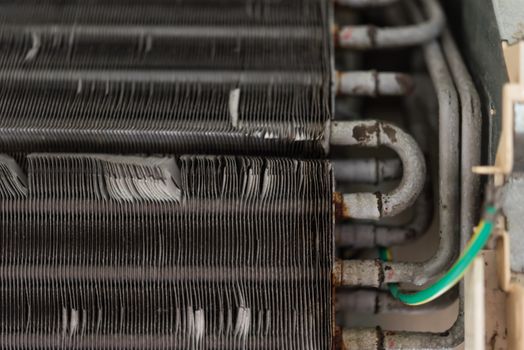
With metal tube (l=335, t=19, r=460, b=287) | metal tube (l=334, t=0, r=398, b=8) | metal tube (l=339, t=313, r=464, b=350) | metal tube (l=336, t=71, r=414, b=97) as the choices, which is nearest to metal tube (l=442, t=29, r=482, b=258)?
metal tube (l=335, t=19, r=460, b=287)

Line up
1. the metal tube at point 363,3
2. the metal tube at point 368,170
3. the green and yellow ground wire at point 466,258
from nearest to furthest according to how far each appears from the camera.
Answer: the green and yellow ground wire at point 466,258, the metal tube at point 368,170, the metal tube at point 363,3

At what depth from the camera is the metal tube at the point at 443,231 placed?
5.10 ft

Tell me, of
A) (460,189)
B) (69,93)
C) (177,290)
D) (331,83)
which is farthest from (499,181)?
(69,93)

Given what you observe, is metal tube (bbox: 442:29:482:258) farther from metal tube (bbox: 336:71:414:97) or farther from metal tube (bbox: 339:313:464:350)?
metal tube (bbox: 339:313:464:350)

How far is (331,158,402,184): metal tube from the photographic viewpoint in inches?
65.5

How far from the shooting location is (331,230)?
4.92ft

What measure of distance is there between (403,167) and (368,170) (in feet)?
0.38

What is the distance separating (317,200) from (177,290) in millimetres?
448

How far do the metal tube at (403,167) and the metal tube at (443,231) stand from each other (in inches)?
2.9

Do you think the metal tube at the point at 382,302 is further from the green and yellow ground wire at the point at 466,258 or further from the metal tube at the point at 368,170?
the metal tube at the point at 368,170

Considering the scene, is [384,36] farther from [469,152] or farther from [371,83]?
[469,152]

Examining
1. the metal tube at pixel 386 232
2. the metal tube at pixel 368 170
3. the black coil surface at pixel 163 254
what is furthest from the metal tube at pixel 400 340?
the metal tube at pixel 368 170

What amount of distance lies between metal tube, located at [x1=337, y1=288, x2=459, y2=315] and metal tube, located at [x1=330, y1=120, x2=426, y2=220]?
0.27 m

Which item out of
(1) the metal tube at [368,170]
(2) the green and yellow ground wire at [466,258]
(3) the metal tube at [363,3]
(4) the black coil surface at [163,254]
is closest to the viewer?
(2) the green and yellow ground wire at [466,258]
